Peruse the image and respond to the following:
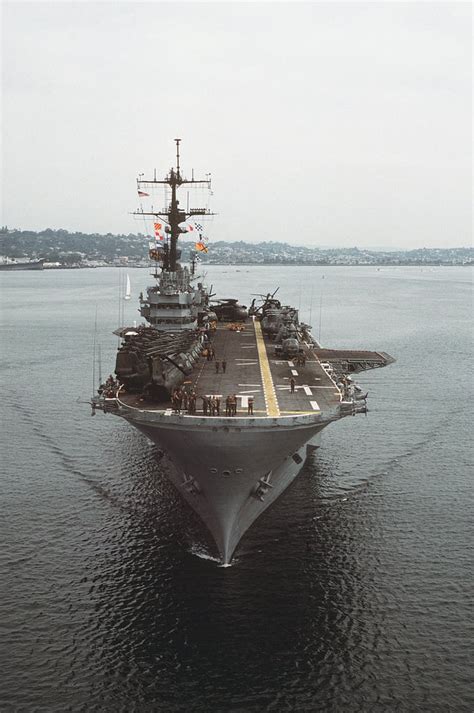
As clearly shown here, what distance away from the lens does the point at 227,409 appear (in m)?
25.4

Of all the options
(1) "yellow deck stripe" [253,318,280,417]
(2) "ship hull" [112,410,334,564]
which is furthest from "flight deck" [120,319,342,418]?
(2) "ship hull" [112,410,334,564]

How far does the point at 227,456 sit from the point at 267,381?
8.56 m

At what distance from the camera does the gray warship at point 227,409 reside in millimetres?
24500

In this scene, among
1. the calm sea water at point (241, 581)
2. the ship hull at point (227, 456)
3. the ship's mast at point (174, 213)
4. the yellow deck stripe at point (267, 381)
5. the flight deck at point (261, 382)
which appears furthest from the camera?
the ship's mast at point (174, 213)

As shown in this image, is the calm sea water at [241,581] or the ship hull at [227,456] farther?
the ship hull at [227,456]

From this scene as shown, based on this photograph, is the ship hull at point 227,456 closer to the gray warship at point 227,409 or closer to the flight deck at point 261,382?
the gray warship at point 227,409

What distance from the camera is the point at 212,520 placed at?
2636cm

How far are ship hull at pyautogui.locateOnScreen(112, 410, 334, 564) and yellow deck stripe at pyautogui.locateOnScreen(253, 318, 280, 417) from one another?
1.70m

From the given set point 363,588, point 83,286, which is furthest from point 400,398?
point 83,286

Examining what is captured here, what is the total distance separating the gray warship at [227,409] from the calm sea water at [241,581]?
2115 millimetres

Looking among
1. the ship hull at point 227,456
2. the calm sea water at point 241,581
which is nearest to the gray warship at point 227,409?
the ship hull at point 227,456

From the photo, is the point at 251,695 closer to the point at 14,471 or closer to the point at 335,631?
the point at 335,631

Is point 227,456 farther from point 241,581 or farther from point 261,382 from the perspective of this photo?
point 261,382

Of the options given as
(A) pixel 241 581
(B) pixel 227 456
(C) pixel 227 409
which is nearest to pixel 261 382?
(C) pixel 227 409
